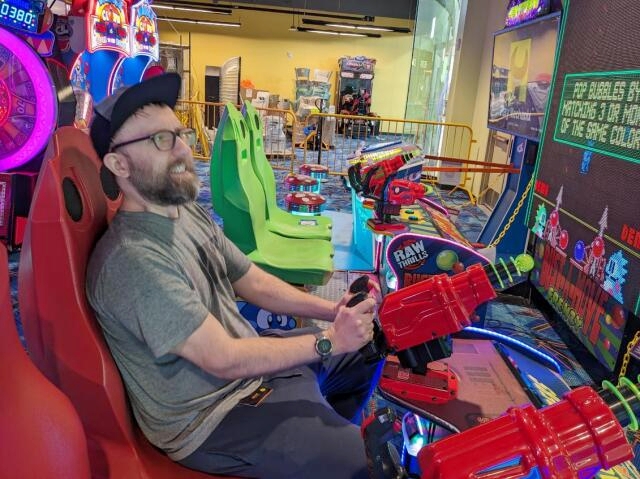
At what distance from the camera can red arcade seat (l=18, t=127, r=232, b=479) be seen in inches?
46.1

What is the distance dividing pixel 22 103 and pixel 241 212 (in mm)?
2131

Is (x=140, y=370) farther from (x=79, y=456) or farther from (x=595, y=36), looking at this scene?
(x=595, y=36)

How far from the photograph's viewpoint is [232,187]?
9.39 ft

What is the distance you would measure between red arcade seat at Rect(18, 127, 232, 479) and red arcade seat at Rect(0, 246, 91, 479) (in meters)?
0.28

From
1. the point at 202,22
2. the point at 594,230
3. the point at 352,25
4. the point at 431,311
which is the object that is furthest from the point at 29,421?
the point at 202,22

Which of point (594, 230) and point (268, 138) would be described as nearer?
point (594, 230)

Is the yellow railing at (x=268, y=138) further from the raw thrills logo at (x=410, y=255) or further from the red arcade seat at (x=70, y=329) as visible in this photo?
the red arcade seat at (x=70, y=329)

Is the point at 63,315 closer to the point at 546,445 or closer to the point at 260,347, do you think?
the point at 260,347

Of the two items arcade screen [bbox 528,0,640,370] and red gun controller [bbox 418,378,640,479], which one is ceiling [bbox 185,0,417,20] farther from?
red gun controller [bbox 418,378,640,479]

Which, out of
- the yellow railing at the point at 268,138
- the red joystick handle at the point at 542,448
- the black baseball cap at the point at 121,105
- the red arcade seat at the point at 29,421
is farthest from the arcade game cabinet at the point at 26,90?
the yellow railing at the point at 268,138

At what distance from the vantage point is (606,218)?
2.59 metres

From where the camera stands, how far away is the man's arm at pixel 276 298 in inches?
72.8

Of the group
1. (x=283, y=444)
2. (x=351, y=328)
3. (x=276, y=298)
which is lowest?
(x=283, y=444)

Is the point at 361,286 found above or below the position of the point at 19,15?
below
